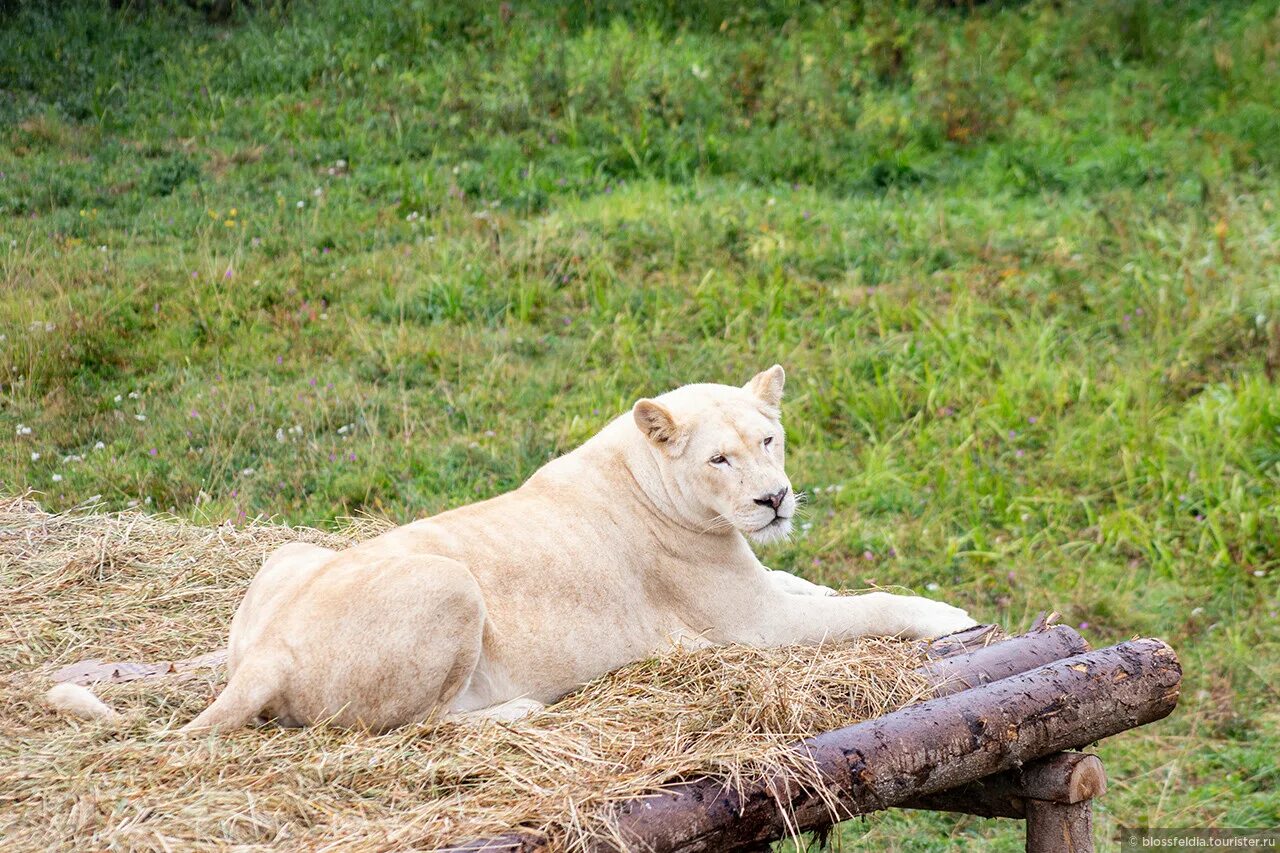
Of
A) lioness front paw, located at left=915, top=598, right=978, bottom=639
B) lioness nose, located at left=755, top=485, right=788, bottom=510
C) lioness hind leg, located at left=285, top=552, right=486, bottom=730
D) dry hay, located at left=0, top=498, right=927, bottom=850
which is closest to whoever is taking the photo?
dry hay, located at left=0, top=498, right=927, bottom=850

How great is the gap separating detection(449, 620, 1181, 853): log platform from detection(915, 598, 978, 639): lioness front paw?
128mm

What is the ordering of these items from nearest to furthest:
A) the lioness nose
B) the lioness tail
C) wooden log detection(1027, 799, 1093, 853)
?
the lioness tail < wooden log detection(1027, 799, 1093, 853) < the lioness nose

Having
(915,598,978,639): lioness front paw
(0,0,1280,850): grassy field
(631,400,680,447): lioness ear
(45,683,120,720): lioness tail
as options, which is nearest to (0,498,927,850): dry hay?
(45,683,120,720): lioness tail

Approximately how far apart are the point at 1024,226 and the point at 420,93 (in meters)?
5.64

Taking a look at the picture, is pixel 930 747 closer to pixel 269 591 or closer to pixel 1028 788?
pixel 1028 788

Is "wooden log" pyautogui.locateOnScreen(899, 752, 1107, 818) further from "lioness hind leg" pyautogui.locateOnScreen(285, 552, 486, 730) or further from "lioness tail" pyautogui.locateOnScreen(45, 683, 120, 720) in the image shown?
"lioness tail" pyautogui.locateOnScreen(45, 683, 120, 720)

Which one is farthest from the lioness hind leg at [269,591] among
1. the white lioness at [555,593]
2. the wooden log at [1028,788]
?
the wooden log at [1028,788]

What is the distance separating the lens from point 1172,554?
25.8 ft

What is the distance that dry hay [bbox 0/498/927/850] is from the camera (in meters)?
3.55

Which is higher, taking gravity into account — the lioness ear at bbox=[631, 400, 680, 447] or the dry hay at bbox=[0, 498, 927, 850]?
the lioness ear at bbox=[631, 400, 680, 447]

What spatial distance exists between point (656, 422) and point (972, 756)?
5.26 feet

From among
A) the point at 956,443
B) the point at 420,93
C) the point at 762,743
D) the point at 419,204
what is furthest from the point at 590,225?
the point at 762,743

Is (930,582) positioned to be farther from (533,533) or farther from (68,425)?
(68,425)

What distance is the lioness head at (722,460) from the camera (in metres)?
4.79
